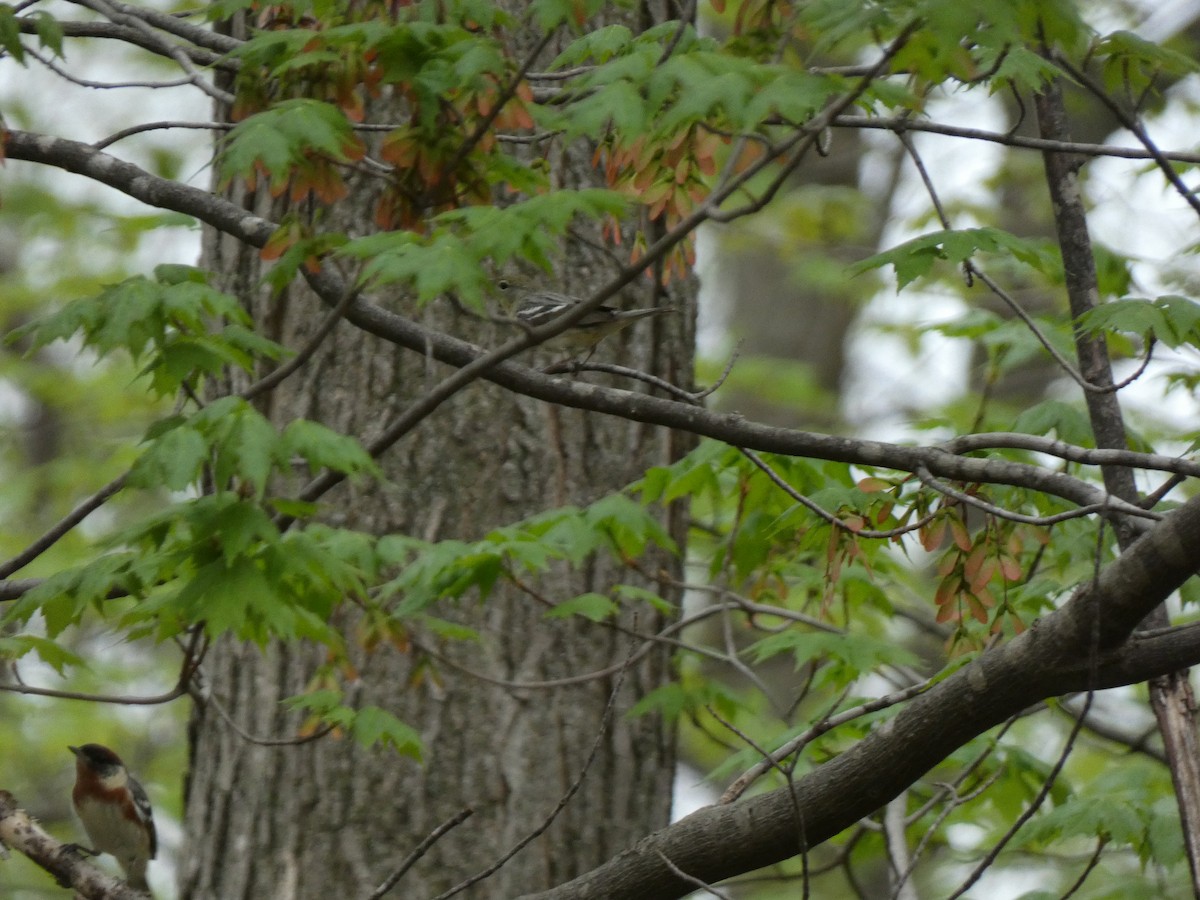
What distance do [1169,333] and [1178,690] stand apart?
0.85 meters

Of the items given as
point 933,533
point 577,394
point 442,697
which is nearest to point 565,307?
point 577,394

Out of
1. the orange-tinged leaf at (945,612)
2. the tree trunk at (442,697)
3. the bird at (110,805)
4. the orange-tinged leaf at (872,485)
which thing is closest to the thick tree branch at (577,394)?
the orange-tinged leaf at (872,485)

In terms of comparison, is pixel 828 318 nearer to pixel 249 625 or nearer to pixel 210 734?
pixel 210 734

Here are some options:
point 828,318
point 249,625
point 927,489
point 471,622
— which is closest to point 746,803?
point 927,489

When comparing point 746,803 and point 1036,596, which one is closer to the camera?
point 746,803

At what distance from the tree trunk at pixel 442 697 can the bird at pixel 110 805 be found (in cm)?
130

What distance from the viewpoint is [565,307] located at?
377cm

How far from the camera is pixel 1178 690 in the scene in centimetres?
298

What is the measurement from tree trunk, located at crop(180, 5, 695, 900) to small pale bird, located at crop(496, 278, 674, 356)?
0.14 metres

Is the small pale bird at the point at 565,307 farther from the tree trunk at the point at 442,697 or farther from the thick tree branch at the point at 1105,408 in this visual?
the thick tree branch at the point at 1105,408

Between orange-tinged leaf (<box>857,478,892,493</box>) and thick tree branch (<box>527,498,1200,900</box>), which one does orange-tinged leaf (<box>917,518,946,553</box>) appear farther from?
thick tree branch (<box>527,498,1200,900</box>)

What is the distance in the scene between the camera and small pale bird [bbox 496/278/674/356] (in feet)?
13.0

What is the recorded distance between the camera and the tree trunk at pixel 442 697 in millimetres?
3883

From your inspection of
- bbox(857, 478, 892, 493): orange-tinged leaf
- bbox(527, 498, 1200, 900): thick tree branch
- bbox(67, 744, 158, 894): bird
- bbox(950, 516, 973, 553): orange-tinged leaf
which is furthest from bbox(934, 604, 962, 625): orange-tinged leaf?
bbox(67, 744, 158, 894): bird
